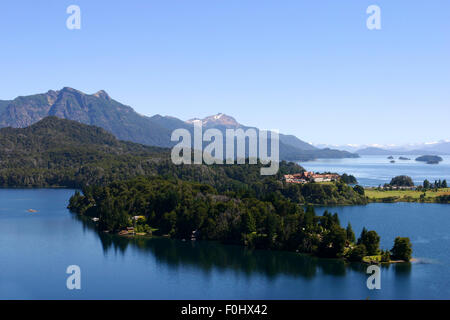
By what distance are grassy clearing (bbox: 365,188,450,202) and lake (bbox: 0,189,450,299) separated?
26.6 metres

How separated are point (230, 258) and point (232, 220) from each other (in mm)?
7292

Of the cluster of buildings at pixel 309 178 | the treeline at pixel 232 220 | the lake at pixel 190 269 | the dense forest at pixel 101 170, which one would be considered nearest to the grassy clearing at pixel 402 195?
the dense forest at pixel 101 170

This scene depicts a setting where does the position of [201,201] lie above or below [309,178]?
below

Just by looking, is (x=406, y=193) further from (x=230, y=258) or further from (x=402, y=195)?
(x=230, y=258)

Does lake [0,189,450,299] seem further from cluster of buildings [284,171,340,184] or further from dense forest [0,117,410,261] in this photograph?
→ cluster of buildings [284,171,340,184]

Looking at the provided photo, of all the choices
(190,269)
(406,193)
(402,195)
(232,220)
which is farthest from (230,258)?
(406,193)

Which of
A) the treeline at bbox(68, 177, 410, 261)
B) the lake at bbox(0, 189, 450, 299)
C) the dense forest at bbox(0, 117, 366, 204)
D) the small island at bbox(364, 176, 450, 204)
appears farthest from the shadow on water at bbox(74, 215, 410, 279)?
the small island at bbox(364, 176, 450, 204)

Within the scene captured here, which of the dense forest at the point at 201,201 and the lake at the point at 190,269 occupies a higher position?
the dense forest at the point at 201,201

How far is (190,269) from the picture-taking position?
3894cm

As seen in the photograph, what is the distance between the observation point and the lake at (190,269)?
32.5 metres

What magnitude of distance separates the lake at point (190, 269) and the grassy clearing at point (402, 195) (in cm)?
2664

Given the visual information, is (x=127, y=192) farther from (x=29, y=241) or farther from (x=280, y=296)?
(x=280, y=296)

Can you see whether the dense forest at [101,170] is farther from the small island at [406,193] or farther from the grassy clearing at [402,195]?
the small island at [406,193]
